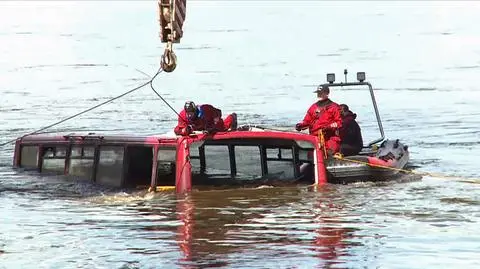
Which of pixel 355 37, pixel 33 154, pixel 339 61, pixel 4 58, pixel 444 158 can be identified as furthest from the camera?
pixel 355 37

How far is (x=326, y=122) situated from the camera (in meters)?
20.1

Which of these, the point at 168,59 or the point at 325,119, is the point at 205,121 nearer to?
the point at 168,59

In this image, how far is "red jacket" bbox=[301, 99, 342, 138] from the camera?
20.2 m

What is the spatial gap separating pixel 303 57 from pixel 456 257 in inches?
1394

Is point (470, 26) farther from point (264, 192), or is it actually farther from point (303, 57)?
→ point (264, 192)

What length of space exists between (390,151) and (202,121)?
13.9 feet

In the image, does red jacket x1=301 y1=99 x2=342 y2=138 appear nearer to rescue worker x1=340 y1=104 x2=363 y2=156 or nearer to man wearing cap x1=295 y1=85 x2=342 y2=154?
man wearing cap x1=295 y1=85 x2=342 y2=154

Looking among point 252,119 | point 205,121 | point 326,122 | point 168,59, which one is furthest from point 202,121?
point 252,119

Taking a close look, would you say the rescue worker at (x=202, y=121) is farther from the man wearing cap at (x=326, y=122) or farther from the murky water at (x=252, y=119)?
the man wearing cap at (x=326, y=122)

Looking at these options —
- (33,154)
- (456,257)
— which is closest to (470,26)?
(33,154)

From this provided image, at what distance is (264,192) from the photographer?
19359 mm

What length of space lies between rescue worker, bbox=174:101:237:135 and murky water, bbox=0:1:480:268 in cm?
103

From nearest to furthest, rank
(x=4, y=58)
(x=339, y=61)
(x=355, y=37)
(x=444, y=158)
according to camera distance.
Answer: (x=444, y=158), (x=339, y=61), (x=4, y=58), (x=355, y=37)

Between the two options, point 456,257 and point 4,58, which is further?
point 4,58
